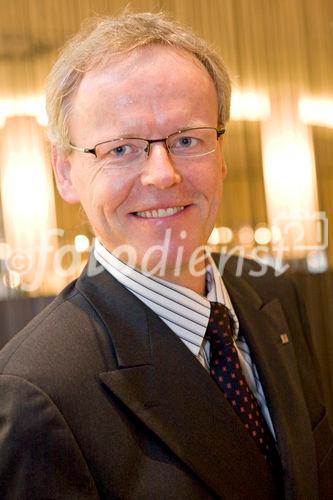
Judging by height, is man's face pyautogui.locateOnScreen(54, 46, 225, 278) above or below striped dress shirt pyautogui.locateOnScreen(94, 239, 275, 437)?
above

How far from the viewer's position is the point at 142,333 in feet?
3.87

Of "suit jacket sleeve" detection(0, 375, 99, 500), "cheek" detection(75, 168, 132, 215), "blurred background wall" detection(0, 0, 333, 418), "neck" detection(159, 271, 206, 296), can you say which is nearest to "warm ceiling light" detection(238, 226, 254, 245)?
"blurred background wall" detection(0, 0, 333, 418)

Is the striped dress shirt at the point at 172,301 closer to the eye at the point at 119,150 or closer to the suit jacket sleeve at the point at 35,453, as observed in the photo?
the eye at the point at 119,150

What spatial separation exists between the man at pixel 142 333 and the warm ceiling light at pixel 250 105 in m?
2.23

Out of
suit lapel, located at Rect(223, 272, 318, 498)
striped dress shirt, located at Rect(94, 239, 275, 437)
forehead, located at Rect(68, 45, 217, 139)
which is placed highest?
forehead, located at Rect(68, 45, 217, 139)

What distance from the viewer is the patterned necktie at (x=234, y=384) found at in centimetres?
122

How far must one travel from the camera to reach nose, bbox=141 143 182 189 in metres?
1.11

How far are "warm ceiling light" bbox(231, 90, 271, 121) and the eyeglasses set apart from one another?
2.38 metres

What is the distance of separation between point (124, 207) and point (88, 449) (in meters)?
0.42

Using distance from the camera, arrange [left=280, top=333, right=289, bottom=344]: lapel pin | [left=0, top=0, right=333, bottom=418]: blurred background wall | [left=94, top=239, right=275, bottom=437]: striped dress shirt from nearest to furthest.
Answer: [left=94, top=239, right=275, bottom=437]: striped dress shirt → [left=280, top=333, right=289, bottom=344]: lapel pin → [left=0, top=0, right=333, bottom=418]: blurred background wall
